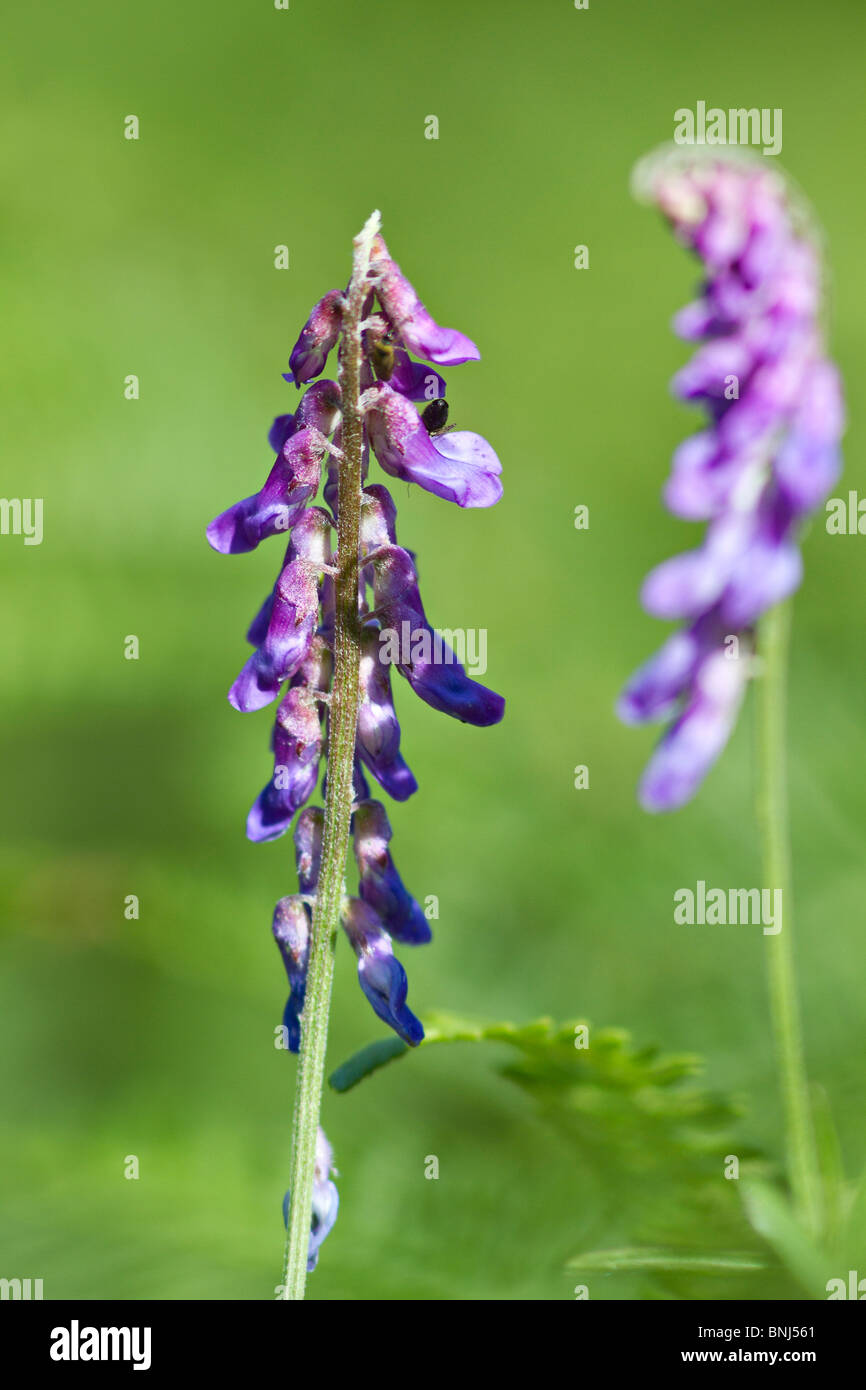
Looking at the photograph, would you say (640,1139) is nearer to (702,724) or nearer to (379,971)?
(379,971)

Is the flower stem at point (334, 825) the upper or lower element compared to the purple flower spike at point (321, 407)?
lower

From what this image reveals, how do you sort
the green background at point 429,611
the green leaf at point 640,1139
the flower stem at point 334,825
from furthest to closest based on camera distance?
the green background at point 429,611 < the green leaf at point 640,1139 < the flower stem at point 334,825

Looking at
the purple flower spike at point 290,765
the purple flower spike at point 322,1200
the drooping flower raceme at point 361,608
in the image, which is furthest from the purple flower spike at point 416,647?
the purple flower spike at point 322,1200

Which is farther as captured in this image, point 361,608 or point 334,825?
point 361,608

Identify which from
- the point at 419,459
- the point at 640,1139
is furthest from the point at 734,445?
the point at 640,1139

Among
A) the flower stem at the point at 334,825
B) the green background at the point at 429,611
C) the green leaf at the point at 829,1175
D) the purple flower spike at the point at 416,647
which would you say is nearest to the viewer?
the flower stem at the point at 334,825

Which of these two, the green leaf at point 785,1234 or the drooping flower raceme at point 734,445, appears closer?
the drooping flower raceme at point 734,445

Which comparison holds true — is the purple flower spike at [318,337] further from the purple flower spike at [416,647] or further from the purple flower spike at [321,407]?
the purple flower spike at [416,647]
